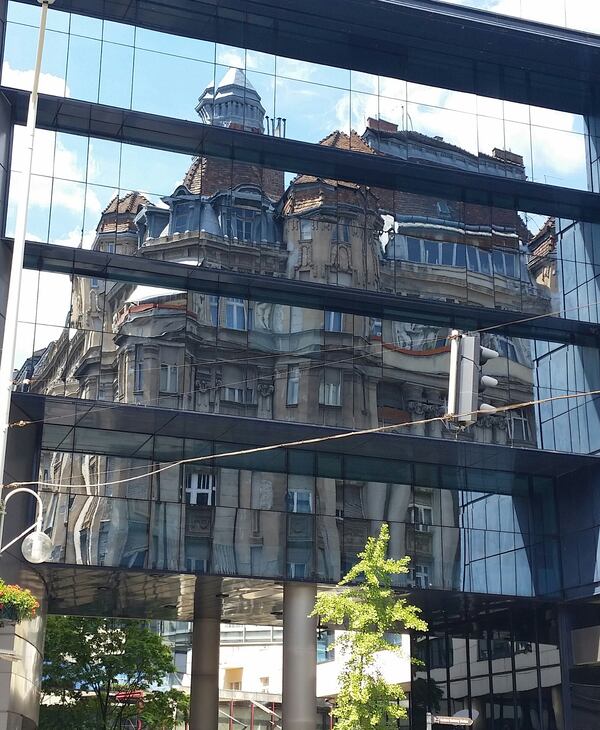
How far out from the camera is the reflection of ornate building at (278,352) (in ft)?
113

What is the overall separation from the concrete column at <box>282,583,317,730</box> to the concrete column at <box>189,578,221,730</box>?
7100 mm

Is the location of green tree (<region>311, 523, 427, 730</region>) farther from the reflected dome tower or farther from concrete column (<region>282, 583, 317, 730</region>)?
the reflected dome tower

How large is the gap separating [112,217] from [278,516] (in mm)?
10900

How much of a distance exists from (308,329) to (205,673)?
15853mm

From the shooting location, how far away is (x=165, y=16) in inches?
1443

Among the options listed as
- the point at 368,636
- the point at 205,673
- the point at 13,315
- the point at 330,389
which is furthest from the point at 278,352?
the point at 13,315

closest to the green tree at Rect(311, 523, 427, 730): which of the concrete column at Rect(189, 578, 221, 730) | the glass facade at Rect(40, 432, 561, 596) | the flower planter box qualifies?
the glass facade at Rect(40, 432, 561, 596)

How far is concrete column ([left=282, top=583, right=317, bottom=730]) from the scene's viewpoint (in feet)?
116

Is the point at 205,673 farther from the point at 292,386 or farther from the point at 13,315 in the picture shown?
the point at 13,315

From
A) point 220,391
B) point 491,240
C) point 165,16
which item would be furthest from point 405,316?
point 165,16

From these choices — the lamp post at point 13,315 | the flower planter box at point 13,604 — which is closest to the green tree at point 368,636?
the flower planter box at point 13,604

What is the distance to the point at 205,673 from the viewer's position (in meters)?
44.2

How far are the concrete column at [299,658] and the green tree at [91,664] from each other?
1419 centimetres

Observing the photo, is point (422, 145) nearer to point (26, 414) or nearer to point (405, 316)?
point (405, 316)
